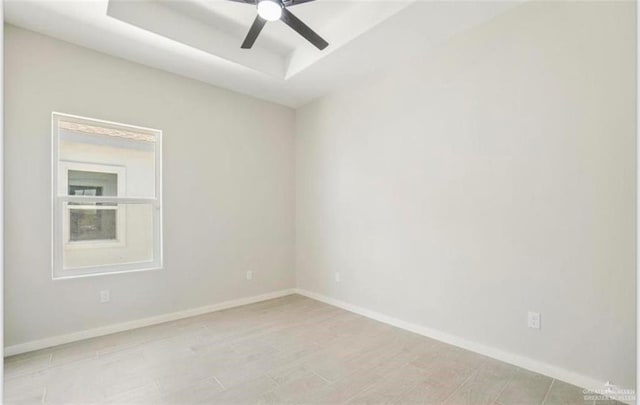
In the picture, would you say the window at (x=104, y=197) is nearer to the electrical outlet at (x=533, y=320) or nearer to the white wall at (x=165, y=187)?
the white wall at (x=165, y=187)

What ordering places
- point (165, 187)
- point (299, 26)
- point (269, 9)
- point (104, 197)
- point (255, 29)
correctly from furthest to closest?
1. point (165, 187)
2. point (104, 197)
3. point (255, 29)
4. point (299, 26)
5. point (269, 9)

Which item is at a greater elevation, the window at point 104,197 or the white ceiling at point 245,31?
the white ceiling at point 245,31

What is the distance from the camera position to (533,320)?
2627mm

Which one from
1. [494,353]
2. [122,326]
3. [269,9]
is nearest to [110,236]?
[122,326]

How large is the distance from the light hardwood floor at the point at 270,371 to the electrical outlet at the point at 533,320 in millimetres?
356

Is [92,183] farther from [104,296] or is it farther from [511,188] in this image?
[511,188]

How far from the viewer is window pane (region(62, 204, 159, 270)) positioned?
3281 mm

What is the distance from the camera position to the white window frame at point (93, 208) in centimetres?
321

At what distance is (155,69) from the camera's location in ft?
12.0

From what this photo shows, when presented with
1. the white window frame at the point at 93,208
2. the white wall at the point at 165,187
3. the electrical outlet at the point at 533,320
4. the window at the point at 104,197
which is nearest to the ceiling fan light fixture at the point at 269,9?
the white wall at the point at 165,187

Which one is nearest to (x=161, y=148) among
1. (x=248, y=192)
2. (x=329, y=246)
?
(x=248, y=192)

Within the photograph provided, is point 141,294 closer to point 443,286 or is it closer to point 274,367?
point 274,367

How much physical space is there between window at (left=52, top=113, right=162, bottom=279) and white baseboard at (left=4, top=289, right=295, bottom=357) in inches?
21.3

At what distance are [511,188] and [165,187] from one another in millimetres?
3380
